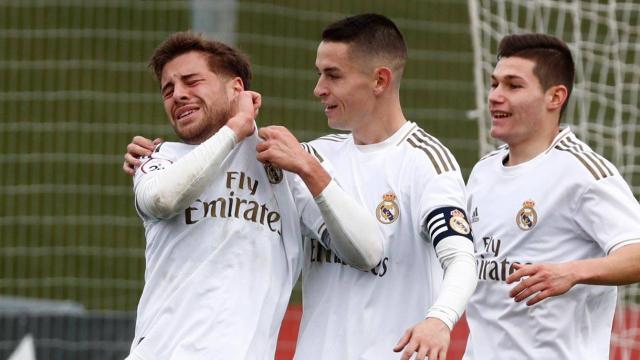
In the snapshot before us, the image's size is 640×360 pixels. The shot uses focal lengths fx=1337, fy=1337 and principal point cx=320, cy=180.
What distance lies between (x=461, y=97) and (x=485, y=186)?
10.9m

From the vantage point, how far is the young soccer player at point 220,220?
4188 millimetres

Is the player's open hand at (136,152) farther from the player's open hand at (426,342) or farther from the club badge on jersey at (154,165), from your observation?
the player's open hand at (426,342)

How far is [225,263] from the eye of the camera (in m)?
4.26

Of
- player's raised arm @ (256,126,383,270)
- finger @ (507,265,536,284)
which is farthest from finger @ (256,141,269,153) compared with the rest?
finger @ (507,265,536,284)

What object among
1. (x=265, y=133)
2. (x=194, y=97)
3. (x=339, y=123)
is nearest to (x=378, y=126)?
(x=339, y=123)

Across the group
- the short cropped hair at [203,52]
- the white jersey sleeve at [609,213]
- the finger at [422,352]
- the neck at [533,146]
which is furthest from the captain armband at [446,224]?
the neck at [533,146]

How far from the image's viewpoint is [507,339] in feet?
16.4

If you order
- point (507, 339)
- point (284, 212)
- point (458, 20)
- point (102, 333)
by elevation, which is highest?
point (458, 20)

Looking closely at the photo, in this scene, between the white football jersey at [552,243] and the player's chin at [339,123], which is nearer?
the player's chin at [339,123]

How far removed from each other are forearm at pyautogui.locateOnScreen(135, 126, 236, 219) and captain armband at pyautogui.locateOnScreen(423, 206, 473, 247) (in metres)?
0.69

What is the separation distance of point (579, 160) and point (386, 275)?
0.96 meters

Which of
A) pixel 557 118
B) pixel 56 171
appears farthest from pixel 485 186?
pixel 56 171

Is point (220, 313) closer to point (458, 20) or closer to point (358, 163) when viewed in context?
point (358, 163)

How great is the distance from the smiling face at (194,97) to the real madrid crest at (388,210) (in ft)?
1.97
